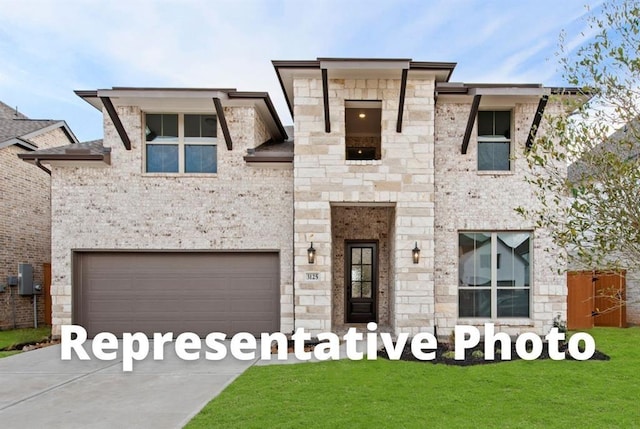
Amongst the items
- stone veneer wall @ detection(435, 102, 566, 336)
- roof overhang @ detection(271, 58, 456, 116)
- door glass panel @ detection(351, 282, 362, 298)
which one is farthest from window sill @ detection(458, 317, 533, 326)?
roof overhang @ detection(271, 58, 456, 116)

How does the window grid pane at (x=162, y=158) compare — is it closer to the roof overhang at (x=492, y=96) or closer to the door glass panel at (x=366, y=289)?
the door glass panel at (x=366, y=289)

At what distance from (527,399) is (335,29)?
15487 mm

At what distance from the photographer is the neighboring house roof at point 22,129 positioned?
1147 centimetres

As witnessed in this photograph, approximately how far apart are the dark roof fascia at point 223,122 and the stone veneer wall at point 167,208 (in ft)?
0.74

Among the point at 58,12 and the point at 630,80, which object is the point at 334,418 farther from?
the point at 58,12

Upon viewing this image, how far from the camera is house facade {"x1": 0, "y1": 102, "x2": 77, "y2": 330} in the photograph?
11031 millimetres

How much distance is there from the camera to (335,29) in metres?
16.5

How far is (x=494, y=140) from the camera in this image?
31.3ft

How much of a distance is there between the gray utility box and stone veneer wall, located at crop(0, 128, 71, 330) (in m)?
0.20

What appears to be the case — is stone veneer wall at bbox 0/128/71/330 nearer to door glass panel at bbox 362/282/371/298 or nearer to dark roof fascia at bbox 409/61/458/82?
door glass panel at bbox 362/282/371/298

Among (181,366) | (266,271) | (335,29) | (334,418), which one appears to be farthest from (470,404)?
(335,29)

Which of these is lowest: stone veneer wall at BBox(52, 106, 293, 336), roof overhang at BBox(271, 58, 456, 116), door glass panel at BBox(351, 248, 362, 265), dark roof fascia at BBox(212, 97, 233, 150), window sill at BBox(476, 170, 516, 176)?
door glass panel at BBox(351, 248, 362, 265)

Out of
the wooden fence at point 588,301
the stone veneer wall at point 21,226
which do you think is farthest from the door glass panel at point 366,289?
the stone veneer wall at point 21,226

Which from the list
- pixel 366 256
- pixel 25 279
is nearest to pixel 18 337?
pixel 25 279
